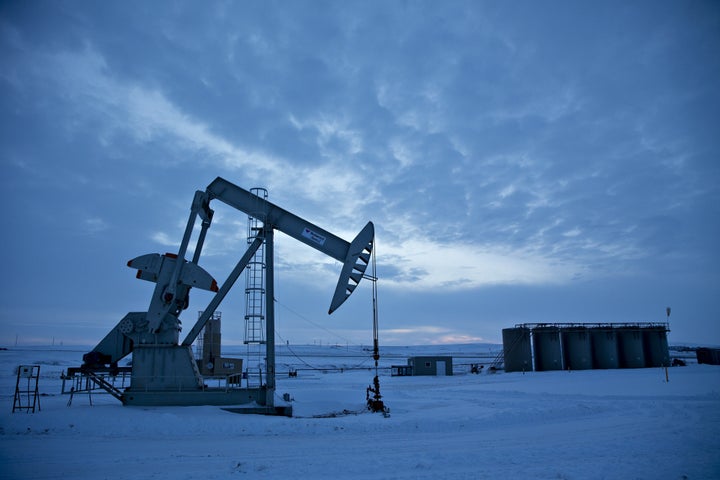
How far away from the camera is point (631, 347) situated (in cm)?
3803

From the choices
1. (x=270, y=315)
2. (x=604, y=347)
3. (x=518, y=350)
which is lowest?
(x=518, y=350)

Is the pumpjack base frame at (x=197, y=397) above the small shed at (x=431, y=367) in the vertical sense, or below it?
above

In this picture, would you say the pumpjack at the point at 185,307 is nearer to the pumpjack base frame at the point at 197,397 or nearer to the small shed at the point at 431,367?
the pumpjack base frame at the point at 197,397

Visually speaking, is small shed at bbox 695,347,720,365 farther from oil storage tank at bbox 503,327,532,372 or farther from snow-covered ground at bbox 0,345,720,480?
snow-covered ground at bbox 0,345,720,480

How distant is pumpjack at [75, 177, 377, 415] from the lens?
1366 cm

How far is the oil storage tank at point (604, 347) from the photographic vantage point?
37.0 meters

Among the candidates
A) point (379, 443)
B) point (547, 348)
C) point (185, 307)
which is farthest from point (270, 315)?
point (547, 348)

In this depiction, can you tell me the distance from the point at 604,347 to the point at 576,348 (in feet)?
8.13

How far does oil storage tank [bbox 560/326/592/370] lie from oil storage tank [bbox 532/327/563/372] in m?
0.76

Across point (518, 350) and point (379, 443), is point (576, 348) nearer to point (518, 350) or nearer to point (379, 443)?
point (518, 350)

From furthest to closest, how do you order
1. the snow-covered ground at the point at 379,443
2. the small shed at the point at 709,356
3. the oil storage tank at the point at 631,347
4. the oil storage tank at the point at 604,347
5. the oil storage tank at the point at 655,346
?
the small shed at the point at 709,356
the oil storage tank at the point at 655,346
the oil storage tank at the point at 631,347
the oil storage tank at the point at 604,347
the snow-covered ground at the point at 379,443

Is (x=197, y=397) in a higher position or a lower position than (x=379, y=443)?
higher

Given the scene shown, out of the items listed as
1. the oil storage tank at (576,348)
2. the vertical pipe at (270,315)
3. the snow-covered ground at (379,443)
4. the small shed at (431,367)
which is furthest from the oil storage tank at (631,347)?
the vertical pipe at (270,315)

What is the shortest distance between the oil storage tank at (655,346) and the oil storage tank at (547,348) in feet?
25.8
